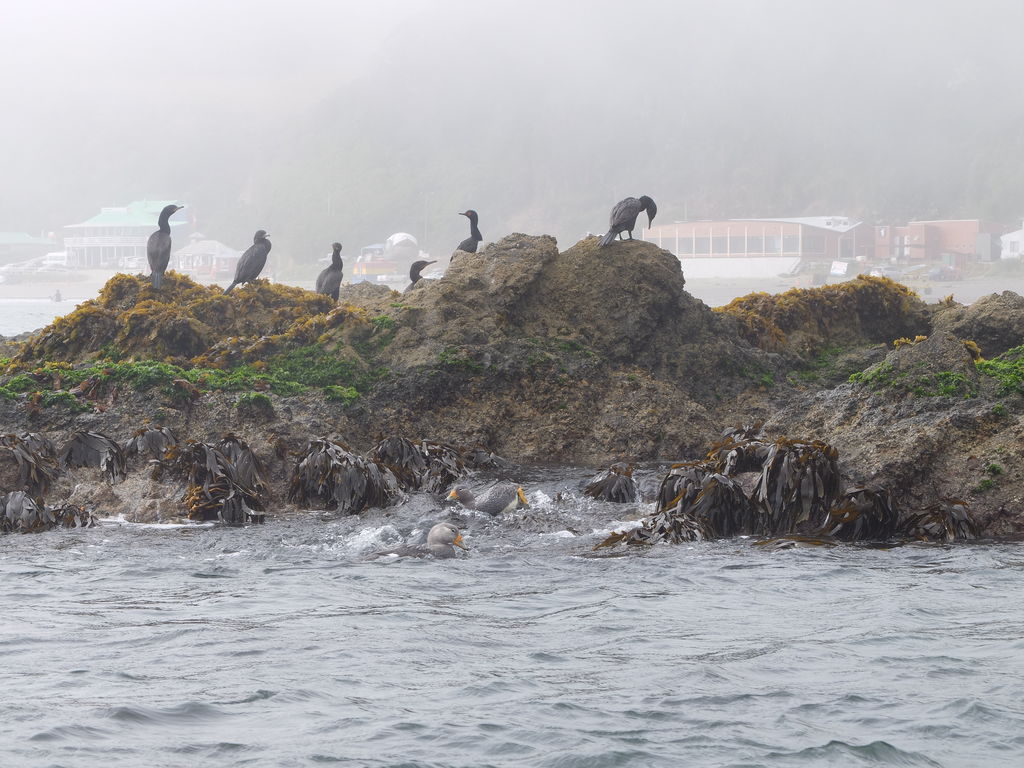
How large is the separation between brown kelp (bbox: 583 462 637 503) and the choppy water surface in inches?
46.4

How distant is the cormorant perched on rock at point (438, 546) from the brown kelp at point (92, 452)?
140 inches

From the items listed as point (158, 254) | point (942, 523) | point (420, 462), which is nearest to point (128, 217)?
point (158, 254)

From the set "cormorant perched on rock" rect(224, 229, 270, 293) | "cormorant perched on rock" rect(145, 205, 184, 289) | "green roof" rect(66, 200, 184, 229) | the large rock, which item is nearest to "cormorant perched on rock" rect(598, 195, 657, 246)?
the large rock

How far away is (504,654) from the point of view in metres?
6.83

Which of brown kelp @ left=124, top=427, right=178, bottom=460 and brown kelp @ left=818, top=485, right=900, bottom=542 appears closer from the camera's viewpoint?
brown kelp @ left=818, top=485, right=900, bottom=542

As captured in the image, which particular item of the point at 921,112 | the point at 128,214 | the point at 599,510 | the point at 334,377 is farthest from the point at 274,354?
the point at 921,112

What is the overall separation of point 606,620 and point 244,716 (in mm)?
2574

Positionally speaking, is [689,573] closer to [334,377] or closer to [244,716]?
[244,716]

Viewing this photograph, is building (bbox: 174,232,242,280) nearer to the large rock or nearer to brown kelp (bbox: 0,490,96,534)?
the large rock

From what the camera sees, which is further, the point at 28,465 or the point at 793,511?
the point at 28,465

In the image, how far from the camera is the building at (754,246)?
10525cm

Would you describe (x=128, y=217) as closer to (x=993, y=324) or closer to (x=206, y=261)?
(x=206, y=261)

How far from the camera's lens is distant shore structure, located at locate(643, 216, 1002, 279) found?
106 meters

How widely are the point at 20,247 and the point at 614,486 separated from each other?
558 feet
